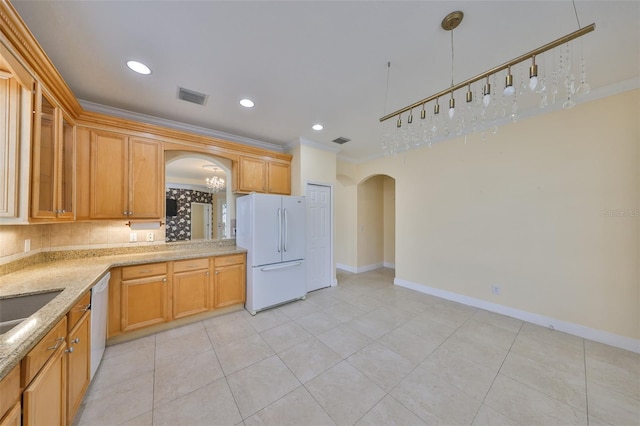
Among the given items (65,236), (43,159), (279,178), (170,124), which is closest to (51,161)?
(43,159)

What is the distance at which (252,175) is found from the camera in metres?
3.48

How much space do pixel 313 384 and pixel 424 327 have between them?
1.62m

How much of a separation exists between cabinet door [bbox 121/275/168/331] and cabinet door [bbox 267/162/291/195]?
6.44ft

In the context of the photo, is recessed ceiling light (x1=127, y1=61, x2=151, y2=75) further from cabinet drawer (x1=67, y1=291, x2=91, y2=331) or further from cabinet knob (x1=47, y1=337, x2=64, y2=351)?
cabinet knob (x1=47, y1=337, x2=64, y2=351)

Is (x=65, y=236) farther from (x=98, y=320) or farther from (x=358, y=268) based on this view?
(x=358, y=268)

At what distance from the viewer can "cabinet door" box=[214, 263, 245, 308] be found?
2.98 m

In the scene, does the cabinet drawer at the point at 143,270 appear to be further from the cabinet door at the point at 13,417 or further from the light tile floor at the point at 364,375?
the cabinet door at the point at 13,417

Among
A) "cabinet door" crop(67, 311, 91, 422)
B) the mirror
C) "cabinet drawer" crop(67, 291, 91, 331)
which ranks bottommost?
"cabinet door" crop(67, 311, 91, 422)

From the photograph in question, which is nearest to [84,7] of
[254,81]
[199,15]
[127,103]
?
[199,15]

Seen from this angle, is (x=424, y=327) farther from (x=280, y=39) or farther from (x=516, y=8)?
(x=280, y=39)

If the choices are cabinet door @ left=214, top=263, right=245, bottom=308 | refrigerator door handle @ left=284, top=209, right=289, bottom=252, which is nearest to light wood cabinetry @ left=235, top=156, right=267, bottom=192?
refrigerator door handle @ left=284, top=209, right=289, bottom=252

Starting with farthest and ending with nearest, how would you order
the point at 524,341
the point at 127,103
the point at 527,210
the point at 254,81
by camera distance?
the point at 527,210 < the point at 127,103 < the point at 524,341 < the point at 254,81

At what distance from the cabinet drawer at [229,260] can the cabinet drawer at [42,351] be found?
1.68m

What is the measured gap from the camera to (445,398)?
5.49 ft
